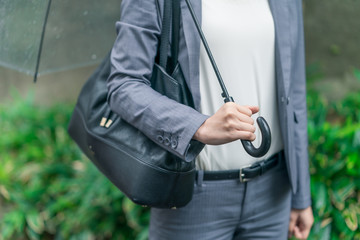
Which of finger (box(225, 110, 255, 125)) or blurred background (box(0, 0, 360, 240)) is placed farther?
blurred background (box(0, 0, 360, 240))

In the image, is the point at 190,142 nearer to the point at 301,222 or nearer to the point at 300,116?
the point at 300,116

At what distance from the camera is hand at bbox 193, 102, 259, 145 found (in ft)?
4.00

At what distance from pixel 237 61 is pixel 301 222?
85 cm

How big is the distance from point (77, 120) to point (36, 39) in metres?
0.34

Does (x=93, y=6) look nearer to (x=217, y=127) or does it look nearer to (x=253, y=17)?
(x=253, y=17)

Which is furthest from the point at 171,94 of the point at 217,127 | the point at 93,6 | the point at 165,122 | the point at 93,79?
the point at 93,6

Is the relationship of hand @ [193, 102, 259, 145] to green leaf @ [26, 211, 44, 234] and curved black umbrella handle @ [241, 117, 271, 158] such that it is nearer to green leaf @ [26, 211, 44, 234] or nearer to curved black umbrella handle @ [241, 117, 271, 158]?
curved black umbrella handle @ [241, 117, 271, 158]

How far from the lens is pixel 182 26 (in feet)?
4.87

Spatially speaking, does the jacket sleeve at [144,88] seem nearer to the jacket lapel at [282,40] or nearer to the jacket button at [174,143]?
the jacket button at [174,143]

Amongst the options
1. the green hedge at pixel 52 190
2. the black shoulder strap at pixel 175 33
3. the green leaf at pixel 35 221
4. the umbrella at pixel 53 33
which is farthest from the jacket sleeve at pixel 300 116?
the green leaf at pixel 35 221

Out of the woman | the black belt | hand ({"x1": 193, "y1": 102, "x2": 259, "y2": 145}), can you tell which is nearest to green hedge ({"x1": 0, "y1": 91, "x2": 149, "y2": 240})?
the woman

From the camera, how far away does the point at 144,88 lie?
1.43 meters

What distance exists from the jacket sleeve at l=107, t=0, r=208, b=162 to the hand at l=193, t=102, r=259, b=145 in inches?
4.0

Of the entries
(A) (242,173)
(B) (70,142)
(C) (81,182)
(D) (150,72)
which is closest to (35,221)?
(C) (81,182)
